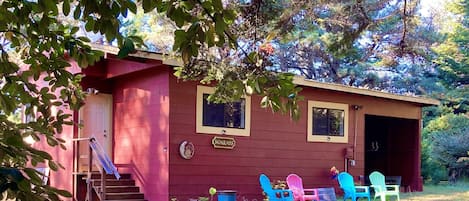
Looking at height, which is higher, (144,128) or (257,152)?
(144,128)

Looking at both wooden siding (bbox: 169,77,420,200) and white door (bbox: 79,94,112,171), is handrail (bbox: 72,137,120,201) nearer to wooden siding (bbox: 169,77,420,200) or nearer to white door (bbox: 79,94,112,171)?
wooden siding (bbox: 169,77,420,200)

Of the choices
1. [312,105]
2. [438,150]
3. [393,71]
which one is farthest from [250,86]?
[393,71]

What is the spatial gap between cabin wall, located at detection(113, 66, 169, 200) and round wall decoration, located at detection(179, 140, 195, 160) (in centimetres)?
26

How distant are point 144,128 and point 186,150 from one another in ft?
3.28

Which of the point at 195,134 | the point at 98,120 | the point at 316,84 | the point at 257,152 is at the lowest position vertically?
the point at 257,152

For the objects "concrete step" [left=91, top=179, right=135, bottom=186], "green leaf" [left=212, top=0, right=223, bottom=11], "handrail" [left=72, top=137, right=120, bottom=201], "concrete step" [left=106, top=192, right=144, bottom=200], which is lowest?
"concrete step" [left=106, top=192, right=144, bottom=200]

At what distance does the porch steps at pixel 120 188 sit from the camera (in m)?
9.32

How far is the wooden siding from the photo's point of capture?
9344mm

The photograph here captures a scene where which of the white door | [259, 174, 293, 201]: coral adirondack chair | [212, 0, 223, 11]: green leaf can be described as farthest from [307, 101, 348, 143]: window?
[212, 0, 223, 11]: green leaf

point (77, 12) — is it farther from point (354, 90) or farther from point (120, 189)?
point (354, 90)

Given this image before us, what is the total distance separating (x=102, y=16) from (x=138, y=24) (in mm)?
20578

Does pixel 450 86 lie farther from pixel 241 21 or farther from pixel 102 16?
pixel 102 16

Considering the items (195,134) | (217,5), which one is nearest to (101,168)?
(195,134)

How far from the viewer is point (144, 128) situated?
982cm
